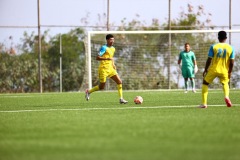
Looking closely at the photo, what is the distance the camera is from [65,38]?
3475 centimetres

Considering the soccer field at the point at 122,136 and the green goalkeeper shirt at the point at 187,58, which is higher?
the green goalkeeper shirt at the point at 187,58

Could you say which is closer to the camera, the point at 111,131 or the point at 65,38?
the point at 111,131

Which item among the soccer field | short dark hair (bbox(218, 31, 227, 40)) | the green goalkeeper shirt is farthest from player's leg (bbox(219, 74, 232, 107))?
the green goalkeeper shirt

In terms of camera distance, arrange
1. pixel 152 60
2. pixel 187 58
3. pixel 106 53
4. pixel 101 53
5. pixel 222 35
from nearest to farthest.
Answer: pixel 222 35, pixel 101 53, pixel 106 53, pixel 187 58, pixel 152 60

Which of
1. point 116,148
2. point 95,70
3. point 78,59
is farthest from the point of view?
point 78,59

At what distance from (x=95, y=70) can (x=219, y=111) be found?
58.5 feet

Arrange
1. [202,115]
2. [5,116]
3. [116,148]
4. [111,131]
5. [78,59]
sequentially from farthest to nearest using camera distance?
[78,59] → [5,116] → [202,115] → [111,131] → [116,148]

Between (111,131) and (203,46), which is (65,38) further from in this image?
(111,131)

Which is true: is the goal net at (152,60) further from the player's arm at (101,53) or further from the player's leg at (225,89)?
the player's leg at (225,89)

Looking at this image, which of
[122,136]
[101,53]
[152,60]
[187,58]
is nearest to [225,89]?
[101,53]

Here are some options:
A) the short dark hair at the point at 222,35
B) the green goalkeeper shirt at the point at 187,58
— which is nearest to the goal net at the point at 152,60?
the green goalkeeper shirt at the point at 187,58

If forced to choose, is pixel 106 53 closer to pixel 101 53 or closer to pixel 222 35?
pixel 101 53

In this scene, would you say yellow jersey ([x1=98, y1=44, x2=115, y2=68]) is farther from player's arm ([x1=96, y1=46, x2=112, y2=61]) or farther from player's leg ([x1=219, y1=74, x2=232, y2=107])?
player's leg ([x1=219, y1=74, x2=232, y2=107])

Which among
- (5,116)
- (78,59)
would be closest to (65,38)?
(78,59)
